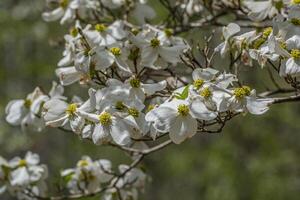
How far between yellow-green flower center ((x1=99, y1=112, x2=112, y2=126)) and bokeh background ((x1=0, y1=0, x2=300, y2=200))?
5.79 meters

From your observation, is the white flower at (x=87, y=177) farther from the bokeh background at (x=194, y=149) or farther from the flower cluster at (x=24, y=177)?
the bokeh background at (x=194, y=149)

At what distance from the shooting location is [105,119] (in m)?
1.95

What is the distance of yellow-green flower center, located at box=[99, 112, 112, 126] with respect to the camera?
1943 mm

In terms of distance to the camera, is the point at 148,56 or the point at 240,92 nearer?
the point at 240,92

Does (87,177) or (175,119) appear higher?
(175,119)

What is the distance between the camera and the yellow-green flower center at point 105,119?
194 cm

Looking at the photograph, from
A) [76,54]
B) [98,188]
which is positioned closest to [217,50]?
[76,54]

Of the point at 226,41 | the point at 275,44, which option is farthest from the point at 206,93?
the point at 226,41

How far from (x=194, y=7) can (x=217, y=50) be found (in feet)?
4.21

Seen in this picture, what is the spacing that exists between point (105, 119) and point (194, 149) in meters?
9.89

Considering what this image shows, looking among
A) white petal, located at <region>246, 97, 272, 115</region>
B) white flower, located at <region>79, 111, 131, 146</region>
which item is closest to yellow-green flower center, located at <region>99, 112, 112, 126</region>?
white flower, located at <region>79, 111, 131, 146</region>

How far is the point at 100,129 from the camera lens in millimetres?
1953

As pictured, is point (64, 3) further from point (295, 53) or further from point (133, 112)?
point (295, 53)

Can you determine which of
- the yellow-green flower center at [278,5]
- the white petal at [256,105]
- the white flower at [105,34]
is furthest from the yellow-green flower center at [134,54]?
the yellow-green flower center at [278,5]
